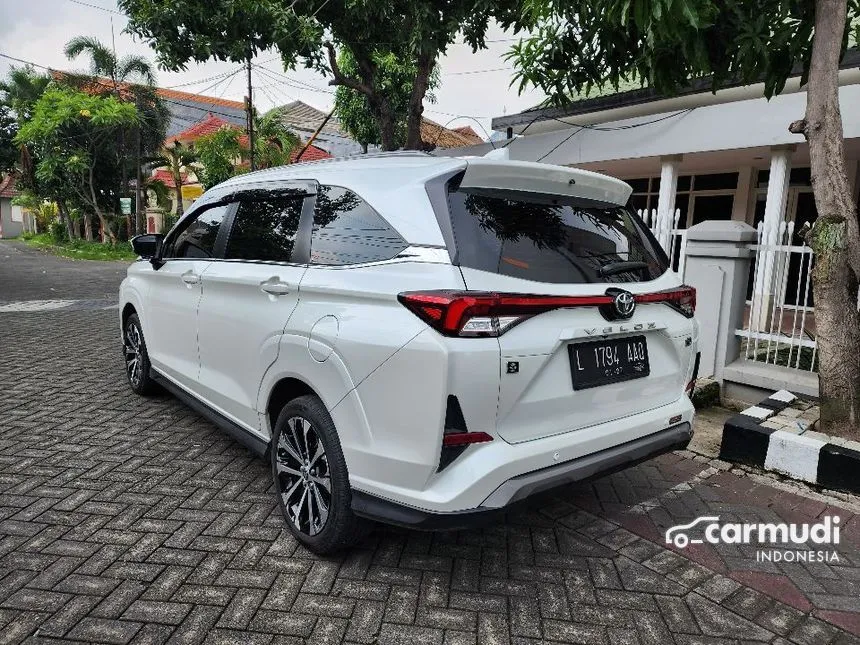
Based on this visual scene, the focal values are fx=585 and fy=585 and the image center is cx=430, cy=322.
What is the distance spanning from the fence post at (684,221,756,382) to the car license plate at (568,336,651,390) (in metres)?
3.08

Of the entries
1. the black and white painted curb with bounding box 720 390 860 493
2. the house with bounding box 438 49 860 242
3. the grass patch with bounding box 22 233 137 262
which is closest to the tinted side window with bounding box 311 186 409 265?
the black and white painted curb with bounding box 720 390 860 493

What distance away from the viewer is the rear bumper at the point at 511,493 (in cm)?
216

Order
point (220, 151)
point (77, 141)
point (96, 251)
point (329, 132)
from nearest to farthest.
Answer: point (220, 151) → point (77, 141) → point (96, 251) → point (329, 132)

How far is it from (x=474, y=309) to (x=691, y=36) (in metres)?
3.35

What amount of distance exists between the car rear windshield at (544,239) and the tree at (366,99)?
36.3 ft

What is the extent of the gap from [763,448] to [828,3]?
115 inches

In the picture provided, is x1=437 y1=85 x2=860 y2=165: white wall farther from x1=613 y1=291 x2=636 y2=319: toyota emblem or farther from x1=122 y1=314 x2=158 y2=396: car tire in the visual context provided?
x1=613 y1=291 x2=636 y2=319: toyota emblem

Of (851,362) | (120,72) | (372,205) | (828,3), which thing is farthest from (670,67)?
(120,72)

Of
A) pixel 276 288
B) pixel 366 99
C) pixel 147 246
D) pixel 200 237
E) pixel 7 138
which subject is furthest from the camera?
pixel 7 138

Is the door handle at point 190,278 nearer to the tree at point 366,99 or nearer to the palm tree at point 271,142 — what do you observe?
the tree at point 366,99

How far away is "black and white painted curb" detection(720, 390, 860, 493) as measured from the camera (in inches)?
140

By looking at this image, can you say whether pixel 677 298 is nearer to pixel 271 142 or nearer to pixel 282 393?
pixel 282 393

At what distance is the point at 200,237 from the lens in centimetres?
398

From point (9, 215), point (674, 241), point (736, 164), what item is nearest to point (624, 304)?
point (674, 241)
